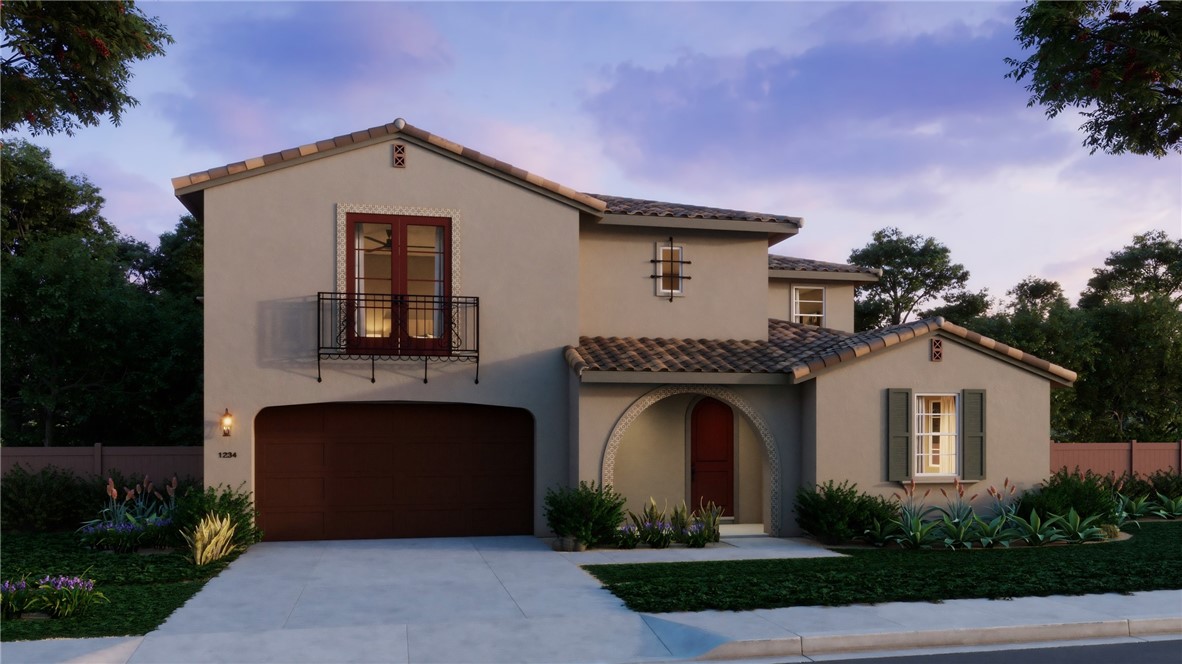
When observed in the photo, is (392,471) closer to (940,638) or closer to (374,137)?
(374,137)

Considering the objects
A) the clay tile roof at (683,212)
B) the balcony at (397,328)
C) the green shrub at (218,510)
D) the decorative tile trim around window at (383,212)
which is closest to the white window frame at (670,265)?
the clay tile roof at (683,212)

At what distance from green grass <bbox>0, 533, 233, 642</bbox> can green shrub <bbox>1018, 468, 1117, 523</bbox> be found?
1274cm

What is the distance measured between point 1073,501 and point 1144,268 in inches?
943

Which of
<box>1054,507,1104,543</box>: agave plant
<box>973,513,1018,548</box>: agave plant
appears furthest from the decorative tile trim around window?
<box>1054,507,1104,543</box>: agave plant

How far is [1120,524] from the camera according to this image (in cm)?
1623

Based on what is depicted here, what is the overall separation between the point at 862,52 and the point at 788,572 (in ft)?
31.1

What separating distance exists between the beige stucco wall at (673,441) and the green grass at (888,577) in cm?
241

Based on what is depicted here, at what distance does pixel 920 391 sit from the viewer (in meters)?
15.5

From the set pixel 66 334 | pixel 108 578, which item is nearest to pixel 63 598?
pixel 108 578

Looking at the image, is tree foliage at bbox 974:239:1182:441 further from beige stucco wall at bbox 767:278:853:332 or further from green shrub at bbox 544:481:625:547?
green shrub at bbox 544:481:625:547

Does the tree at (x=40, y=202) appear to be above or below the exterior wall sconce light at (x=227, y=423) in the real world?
above

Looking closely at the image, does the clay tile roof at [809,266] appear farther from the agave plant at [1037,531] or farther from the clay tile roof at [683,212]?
the agave plant at [1037,531]

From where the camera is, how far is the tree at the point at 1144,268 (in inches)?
1352

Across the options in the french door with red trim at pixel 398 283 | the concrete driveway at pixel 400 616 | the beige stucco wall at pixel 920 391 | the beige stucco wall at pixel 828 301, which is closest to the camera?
the concrete driveway at pixel 400 616
